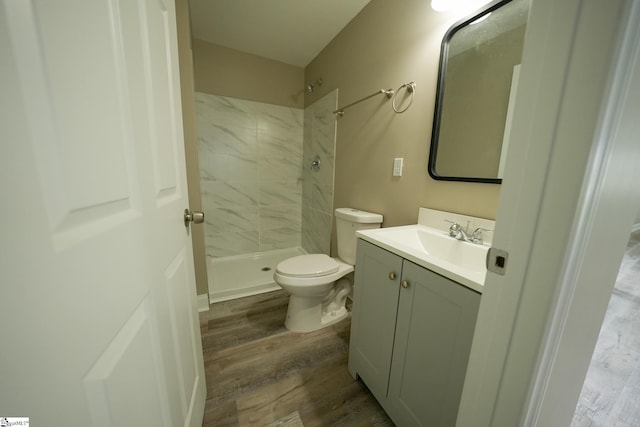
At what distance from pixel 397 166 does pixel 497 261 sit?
3.38ft

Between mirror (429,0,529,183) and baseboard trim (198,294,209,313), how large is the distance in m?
1.91

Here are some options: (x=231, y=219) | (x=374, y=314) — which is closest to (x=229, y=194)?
(x=231, y=219)

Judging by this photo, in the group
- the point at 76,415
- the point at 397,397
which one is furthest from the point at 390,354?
the point at 76,415

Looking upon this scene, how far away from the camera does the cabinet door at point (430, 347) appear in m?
0.68

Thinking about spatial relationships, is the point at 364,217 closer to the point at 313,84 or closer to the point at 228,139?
the point at 313,84

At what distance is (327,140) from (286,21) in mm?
993

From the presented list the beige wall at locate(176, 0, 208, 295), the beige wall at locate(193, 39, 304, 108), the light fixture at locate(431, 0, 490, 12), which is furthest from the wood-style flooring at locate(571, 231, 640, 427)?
the beige wall at locate(193, 39, 304, 108)

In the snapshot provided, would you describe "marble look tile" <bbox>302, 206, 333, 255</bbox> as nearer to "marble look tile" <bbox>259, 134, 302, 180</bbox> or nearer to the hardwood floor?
"marble look tile" <bbox>259, 134, 302, 180</bbox>

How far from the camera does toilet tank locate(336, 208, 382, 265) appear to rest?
4.98 ft

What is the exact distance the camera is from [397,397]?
3.05 ft

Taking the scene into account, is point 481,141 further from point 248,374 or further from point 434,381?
point 248,374

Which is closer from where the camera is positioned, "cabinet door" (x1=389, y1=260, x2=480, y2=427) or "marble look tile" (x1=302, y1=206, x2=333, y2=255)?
"cabinet door" (x1=389, y1=260, x2=480, y2=427)

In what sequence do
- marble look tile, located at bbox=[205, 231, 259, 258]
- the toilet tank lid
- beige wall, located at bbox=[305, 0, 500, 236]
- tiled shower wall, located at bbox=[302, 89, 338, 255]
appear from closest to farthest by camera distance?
beige wall, located at bbox=[305, 0, 500, 236]
the toilet tank lid
tiled shower wall, located at bbox=[302, 89, 338, 255]
marble look tile, located at bbox=[205, 231, 259, 258]

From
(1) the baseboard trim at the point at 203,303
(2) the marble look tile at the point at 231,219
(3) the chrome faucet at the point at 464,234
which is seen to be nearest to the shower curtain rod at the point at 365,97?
(3) the chrome faucet at the point at 464,234
